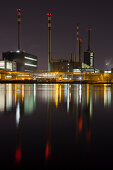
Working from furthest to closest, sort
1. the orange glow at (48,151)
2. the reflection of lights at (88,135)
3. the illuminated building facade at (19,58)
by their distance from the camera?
the illuminated building facade at (19,58)
the reflection of lights at (88,135)
the orange glow at (48,151)

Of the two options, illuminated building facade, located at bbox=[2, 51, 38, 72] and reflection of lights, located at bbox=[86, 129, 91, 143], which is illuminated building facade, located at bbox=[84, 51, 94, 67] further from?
reflection of lights, located at bbox=[86, 129, 91, 143]

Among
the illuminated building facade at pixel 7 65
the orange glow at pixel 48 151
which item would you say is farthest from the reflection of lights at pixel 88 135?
the illuminated building facade at pixel 7 65

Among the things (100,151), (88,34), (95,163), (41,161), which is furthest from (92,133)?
(88,34)

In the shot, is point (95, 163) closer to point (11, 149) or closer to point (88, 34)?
point (11, 149)

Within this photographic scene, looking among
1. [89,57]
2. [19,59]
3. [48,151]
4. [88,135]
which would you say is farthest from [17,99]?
[89,57]

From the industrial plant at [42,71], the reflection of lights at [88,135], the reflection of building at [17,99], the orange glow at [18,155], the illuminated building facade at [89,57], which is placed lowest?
the orange glow at [18,155]

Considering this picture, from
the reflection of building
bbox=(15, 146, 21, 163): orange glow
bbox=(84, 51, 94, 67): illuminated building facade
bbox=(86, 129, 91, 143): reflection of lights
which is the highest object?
bbox=(84, 51, 94, 67): illuminated building facade

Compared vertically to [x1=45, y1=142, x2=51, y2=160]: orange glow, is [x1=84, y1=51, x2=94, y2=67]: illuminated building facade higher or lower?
higher

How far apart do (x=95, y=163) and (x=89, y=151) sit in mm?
337

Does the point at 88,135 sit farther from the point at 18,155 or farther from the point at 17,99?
the point at 17,99

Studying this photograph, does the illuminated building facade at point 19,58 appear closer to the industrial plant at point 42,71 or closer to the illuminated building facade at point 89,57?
the industrial plant at point 42,71

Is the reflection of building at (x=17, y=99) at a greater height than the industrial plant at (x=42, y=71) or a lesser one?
lesser

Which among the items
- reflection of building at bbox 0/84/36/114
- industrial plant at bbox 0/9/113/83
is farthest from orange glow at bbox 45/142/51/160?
industrial plant at bbox 0/9/113/83

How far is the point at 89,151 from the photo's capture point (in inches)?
104
